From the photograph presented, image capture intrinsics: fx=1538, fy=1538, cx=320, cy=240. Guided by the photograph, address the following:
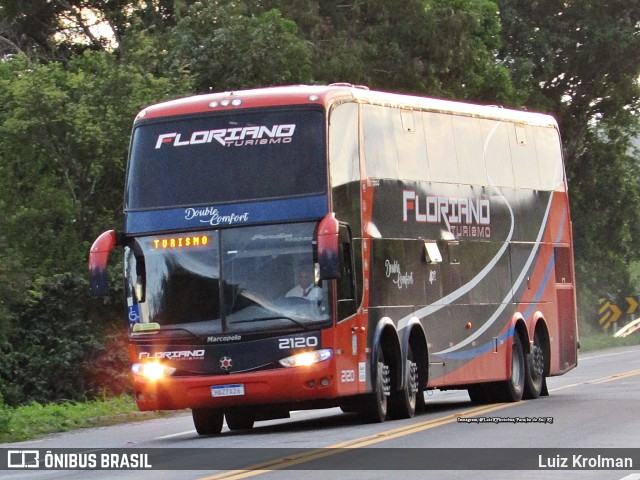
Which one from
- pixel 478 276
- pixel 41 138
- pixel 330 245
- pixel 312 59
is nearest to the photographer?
pixel 330 245

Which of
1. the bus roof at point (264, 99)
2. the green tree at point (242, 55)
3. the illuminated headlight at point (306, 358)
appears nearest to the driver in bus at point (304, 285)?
the illuminated headlight at point (306, 358)

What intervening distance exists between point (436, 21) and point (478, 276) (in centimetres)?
1648

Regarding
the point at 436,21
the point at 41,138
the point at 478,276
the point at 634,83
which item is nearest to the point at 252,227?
the point at 478,276

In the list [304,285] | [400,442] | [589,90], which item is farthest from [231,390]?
[589,90]

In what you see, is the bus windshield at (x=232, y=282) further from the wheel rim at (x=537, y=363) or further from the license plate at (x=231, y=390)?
the wheel rim at (x=537, y=363)

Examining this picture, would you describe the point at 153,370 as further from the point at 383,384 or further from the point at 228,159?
the point at 383,384

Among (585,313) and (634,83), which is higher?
(634,83)

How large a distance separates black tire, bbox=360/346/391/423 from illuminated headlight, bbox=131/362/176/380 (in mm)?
2463

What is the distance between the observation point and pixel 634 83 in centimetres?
4653

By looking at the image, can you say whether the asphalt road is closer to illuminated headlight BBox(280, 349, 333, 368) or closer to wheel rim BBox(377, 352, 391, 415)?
wheel rim BBox(377, 352, 391, 415)

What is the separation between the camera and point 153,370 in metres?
17.8

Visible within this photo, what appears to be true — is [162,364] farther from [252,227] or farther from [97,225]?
[97,225]

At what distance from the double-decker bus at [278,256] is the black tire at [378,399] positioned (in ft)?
0.08

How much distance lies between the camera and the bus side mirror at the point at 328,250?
16.6m
